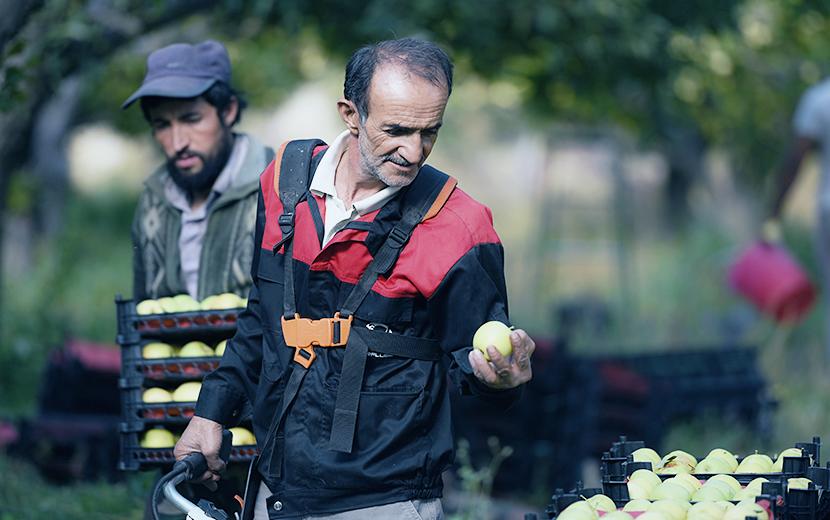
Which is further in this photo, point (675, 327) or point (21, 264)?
point (21, 264)

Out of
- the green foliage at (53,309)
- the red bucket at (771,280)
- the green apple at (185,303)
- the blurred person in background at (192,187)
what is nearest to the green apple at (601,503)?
the green apple at (185,303)

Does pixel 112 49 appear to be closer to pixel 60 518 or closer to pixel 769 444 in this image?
pixel 60 518

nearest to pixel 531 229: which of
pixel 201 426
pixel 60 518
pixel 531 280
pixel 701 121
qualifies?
pixel 531 280

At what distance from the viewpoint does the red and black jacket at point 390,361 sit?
2912 mm

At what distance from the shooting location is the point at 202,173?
411 cm

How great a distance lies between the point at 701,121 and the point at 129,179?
762 inches

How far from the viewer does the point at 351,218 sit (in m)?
3.03

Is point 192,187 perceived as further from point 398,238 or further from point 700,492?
point 700,492

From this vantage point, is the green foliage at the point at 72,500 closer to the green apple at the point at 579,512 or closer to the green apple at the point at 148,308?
the green apple at the point at 148,308

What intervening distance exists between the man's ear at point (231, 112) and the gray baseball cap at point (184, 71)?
0.07m

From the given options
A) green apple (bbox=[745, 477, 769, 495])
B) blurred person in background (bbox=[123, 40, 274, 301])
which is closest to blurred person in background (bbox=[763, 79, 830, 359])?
blurred person in background (bbox=[123, 40, 274, 301])

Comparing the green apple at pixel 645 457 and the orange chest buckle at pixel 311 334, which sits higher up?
the orange chest buckle at pixel 311 334

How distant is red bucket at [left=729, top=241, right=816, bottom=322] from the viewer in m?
8.24

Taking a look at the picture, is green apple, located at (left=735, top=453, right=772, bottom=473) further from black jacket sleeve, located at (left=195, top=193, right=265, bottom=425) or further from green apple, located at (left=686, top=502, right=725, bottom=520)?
black jacket sleeve, located at (left=195, top=193, right=265, bottom=425)
